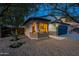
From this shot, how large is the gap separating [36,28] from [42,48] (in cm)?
23

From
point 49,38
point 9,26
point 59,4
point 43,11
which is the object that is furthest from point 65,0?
point 9,26

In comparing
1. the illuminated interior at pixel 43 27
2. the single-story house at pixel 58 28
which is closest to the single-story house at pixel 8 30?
the illuminated interior at pixel 43 27

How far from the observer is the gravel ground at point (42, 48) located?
302cm

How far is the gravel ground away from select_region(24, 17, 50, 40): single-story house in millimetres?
56

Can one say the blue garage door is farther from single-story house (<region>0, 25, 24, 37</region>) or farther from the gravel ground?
single-story house (<region>0, 25, 24, 37</region>)

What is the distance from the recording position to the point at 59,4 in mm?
2990

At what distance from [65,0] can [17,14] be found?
21.9 inches

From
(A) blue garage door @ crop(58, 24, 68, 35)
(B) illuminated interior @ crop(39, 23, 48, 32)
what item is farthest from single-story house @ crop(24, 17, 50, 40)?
(A) blue garage door @ crop(58, 24, 68, 35)

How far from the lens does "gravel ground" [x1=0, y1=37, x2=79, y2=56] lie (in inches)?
119

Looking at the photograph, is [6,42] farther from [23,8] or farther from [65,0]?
[65,0]

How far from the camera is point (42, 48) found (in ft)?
9.95

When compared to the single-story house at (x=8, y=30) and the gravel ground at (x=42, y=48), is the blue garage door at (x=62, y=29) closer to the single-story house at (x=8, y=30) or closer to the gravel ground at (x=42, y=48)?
the gravel ground at (x=42, y=48)

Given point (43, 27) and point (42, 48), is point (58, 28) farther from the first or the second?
point (42, 48)

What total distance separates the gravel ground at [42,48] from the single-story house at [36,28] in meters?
0.06
